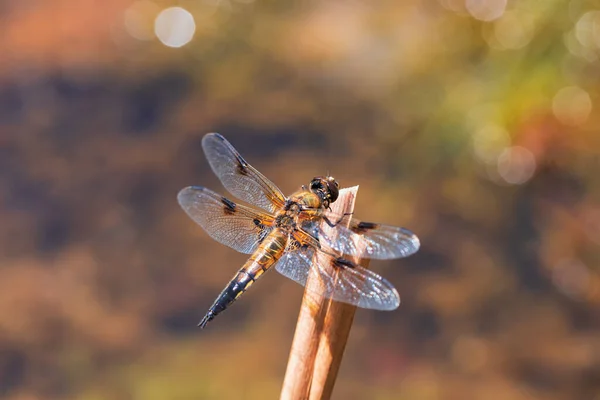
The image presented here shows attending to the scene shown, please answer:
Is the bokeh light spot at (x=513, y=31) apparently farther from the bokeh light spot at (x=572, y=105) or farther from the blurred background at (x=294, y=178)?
the bokeh light spot at (x=572, y=105)

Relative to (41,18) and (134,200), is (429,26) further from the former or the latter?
(41,18)

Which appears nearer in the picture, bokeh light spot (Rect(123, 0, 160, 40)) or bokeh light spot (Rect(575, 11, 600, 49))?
bokeh light spot (Rect(575, 11, 600, 49))

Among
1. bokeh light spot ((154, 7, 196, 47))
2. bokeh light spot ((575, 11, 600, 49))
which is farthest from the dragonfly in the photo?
bokeh light spot ((154, 7, 196, 47))

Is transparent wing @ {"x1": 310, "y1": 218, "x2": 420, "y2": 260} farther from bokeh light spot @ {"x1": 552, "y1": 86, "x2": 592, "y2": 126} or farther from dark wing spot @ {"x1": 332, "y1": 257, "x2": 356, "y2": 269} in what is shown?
bokeh light spot @ {"x1": 552, "y1": 86, "x2": 592, "y2": 126}

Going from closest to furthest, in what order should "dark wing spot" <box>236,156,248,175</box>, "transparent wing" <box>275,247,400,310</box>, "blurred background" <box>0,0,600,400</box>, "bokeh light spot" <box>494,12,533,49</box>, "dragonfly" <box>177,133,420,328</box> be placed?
"transparent wing" <box>275,247,400,310</box> < "dragonfly" <box>177,133,420,328</box> < "dark wing spot" <box>236,156,248,175</box> < "blurred background" <box>0,0,600,400</box> < "bokeh light spot" <box>494,12,533,49</box>

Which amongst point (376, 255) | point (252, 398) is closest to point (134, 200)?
point (252, 398)

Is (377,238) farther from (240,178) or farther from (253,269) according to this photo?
(240,178)

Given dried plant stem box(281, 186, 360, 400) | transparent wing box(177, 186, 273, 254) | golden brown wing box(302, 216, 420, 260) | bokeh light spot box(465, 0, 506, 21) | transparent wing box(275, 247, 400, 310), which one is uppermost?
bokeh light spot box(465, 0, 506, 21)

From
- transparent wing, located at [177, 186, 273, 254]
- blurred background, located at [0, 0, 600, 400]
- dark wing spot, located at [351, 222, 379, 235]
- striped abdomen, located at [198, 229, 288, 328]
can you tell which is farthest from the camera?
blurred background, located at [0, 0, 600, 400]
